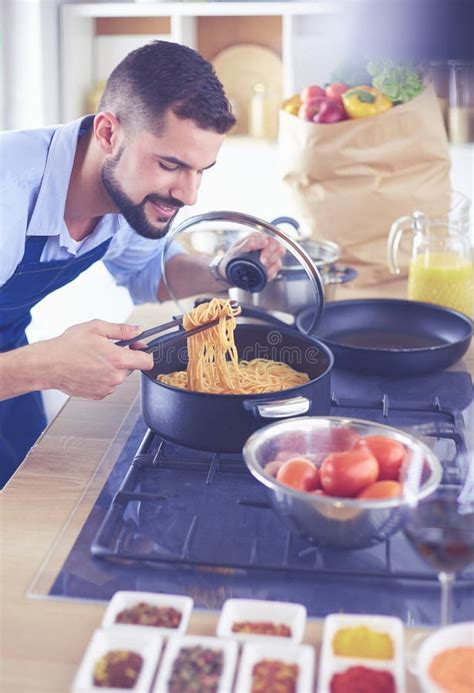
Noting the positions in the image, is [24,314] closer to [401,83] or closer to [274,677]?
[401,83]

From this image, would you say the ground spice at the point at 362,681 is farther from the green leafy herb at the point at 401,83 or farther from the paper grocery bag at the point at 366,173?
the green leafy herb at the point at 401,83

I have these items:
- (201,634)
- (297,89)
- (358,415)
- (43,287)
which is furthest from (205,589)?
(297,89)

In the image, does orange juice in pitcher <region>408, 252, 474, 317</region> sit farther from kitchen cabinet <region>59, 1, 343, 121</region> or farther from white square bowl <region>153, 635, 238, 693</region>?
kitchen cabinet <region>59, 1, 343, 121</region>

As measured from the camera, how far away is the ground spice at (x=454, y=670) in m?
0.84

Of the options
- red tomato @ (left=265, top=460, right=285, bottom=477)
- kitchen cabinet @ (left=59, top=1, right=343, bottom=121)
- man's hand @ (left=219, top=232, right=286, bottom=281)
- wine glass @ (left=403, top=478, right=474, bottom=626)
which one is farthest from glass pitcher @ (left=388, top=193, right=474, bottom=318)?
kitchen cabinet @ (left=59, top=1, right=343, bottom=121)

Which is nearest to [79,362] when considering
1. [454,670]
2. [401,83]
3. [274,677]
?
[274,677]

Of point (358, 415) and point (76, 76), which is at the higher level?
point (76, 76)

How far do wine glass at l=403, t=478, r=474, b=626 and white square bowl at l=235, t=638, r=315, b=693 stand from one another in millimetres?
161

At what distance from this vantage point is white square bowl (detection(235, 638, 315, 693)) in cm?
90

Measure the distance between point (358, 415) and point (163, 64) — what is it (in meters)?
0.82

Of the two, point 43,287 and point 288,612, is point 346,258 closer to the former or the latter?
point 43,287

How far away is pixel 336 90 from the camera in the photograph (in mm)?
2330

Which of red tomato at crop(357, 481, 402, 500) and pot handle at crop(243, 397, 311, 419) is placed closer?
red tomato at crop(357, 481, 402, 500)

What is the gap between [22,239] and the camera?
1.83 meters
